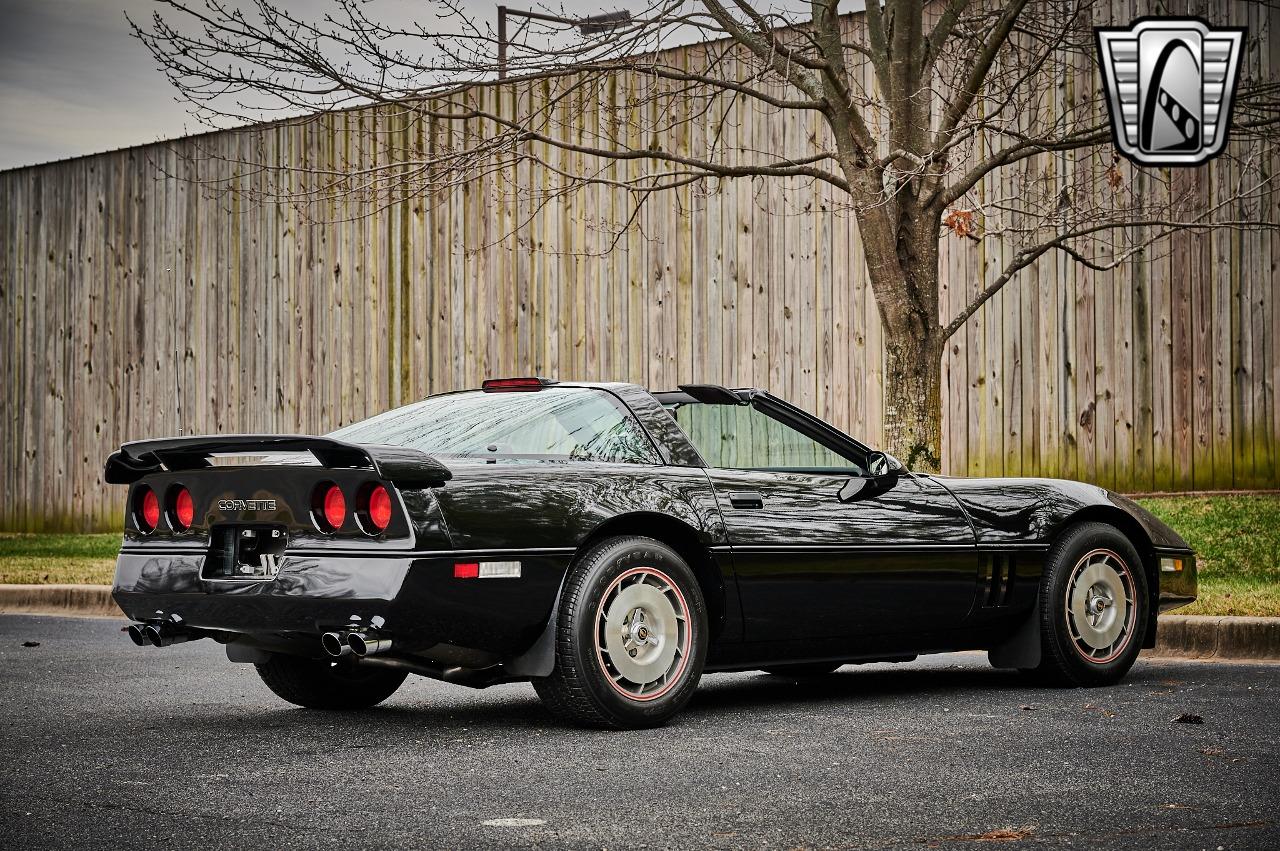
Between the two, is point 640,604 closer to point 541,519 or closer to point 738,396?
point 541,519

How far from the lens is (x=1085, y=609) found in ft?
21.9

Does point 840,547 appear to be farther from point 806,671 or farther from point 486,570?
point 486,570

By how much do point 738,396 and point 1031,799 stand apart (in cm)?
238

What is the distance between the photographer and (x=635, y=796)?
4.26 metres

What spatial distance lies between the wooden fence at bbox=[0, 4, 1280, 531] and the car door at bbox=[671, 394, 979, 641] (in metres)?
4.03

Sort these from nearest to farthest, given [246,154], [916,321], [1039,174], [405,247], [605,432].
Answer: [605,432] < [916,321] < [1039,174] < [405,247] < [246,154]

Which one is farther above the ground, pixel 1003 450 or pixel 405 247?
pixel 405 247

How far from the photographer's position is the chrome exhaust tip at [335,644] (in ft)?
16.3

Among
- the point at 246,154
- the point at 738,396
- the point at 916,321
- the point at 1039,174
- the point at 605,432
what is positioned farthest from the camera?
the point at 246,154

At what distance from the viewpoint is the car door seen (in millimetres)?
5867

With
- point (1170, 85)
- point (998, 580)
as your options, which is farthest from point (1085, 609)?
point (1170, 85)

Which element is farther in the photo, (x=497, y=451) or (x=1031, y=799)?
(x=497, y=451)

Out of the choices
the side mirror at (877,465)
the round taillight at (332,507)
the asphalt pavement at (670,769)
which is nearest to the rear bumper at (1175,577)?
the asphalt pavement at (670,769)

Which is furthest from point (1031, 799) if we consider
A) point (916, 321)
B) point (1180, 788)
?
point (916, 321)
